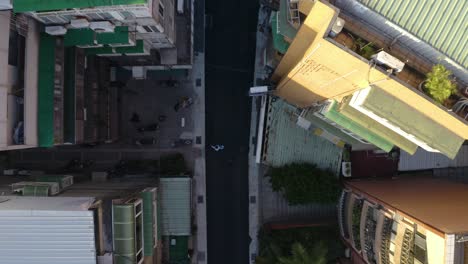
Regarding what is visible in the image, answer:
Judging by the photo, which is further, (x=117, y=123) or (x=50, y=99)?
(x=117, y=123)

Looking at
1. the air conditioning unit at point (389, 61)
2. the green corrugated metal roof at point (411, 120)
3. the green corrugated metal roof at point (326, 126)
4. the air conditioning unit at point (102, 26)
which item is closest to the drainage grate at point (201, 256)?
the green corrugated metal roof at point (326, 126)

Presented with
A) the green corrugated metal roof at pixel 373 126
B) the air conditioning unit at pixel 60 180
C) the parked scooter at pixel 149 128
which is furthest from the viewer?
the parked scooter at pixel 149 128

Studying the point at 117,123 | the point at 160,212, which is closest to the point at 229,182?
the point at 160,212

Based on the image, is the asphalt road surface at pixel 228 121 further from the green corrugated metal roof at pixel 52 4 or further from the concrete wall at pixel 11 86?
the green corrugated metal roof at pixel 52 4

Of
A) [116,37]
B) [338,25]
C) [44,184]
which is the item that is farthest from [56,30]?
[338,25]

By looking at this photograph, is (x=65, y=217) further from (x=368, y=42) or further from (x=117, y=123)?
(x=368, y=42)

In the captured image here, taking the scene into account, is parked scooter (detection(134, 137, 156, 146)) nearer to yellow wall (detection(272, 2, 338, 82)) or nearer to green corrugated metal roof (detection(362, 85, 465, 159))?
yellow wall (detection(272, 2, 338, 82))

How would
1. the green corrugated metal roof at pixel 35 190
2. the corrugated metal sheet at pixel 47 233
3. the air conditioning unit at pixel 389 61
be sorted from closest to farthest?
the air conditioning unit at pixel 389 61, the corrugated metal sheet at pixel 47 233, the green corrugated metal roof at pixel 35 190
